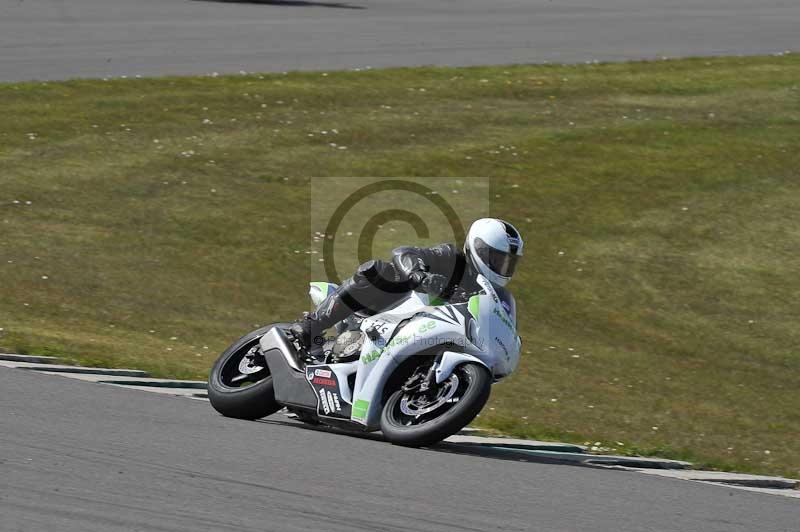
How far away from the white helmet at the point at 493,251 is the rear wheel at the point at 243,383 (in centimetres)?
177

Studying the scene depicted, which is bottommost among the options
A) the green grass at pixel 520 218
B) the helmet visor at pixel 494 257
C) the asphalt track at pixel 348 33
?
the green grass at pixel 520 218

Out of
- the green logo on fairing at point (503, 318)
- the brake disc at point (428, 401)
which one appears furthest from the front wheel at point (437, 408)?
the green logo on fairing at point (503, 318)

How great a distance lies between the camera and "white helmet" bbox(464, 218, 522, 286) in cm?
882

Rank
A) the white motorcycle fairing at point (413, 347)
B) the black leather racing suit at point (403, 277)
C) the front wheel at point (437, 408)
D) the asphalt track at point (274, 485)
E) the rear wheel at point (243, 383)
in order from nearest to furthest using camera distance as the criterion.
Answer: the asphalt track at point (274, 485) → the front wheel at point (437, 408) → the white motorcycle fairing at point (413, 347) → the black leather racing suit at point (403, 277) → the rear wheel at point (243, 383)

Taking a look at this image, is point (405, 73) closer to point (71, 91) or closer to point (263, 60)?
point (263, 60)

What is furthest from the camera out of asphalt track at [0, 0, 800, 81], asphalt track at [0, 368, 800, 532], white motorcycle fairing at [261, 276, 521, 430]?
asphalt track at [0, 0, 800, 81]

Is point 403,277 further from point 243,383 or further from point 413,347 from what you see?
point 243,383

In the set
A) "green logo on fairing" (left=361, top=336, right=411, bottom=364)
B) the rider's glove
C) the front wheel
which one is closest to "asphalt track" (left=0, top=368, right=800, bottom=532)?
the front wheel

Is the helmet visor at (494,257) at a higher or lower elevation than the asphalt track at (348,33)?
lower

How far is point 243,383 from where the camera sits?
974cm

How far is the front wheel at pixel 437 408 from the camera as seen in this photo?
816 cm

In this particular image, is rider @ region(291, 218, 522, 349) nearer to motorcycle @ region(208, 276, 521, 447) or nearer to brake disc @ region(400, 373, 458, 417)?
motorcycle @ region(208, 276, 521, 447)

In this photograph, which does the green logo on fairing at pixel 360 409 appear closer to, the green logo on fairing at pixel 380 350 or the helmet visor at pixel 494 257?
the green logo on fairing at pixel 380 350

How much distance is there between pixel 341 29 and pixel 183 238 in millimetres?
13923
